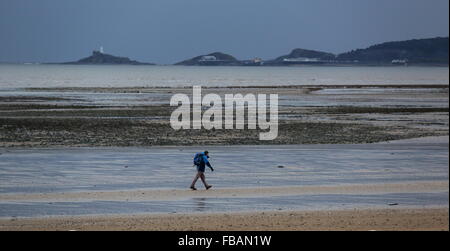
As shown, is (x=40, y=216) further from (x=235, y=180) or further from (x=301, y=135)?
(x=301, y=135)

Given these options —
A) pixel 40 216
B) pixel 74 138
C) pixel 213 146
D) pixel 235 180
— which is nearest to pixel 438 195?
pixel 235 180

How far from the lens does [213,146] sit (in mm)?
32344

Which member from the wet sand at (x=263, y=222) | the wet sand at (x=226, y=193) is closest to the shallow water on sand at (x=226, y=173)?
the wet sand at (x=226, y=193)

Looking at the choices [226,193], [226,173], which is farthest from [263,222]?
[226,173]

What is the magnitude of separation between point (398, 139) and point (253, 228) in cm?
2143

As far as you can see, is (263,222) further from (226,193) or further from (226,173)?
(226,173)

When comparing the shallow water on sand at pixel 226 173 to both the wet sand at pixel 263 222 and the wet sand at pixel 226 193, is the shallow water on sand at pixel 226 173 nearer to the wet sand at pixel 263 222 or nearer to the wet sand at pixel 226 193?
the wet sand at pixel 226 193

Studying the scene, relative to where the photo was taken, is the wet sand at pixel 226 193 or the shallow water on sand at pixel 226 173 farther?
the wet sand at pixel 226 193

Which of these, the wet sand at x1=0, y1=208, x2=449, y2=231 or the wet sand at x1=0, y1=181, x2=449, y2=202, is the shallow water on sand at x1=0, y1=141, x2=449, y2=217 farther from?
the wet sand at x1=0, y1=208, x2=449, y2=231

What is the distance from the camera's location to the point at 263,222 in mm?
15719

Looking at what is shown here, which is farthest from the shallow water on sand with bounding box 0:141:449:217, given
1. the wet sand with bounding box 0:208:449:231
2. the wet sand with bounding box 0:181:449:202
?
the wet sand with bounding box 0:208:449:231

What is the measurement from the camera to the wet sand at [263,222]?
15023 mm

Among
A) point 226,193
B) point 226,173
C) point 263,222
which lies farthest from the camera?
point 226,173
